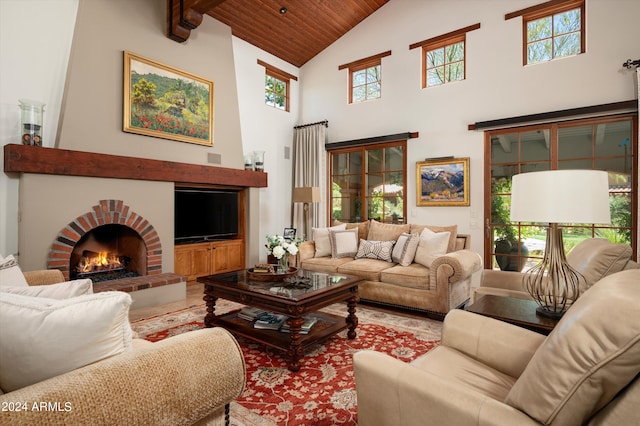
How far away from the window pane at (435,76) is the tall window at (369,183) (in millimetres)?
1028

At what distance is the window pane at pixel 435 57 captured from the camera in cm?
543

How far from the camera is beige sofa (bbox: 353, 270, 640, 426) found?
816mm

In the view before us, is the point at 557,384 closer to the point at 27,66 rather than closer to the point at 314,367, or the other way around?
the point at 314,367

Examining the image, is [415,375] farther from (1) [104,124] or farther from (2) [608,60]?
(2) [608,60]

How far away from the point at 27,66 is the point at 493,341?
501cm

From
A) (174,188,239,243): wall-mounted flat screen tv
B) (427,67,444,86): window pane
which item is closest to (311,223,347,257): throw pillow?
(174,188,239,243): wall-mounted flat screen tv

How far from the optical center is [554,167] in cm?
450

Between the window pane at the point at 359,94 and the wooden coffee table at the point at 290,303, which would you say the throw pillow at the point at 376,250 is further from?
the window pane at the point at 359,94

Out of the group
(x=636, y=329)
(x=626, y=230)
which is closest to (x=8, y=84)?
(x=636, y=329)

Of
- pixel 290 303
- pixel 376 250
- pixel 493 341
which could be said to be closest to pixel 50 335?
pixel 290 303

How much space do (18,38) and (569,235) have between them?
687 cm

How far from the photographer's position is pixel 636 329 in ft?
2.61

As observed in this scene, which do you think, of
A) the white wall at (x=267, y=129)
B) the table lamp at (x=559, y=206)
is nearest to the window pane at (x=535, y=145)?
the table lamp at (x=559, y=206)

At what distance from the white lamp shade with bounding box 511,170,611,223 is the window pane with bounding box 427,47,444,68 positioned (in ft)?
14.3
